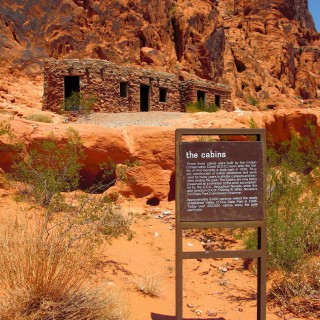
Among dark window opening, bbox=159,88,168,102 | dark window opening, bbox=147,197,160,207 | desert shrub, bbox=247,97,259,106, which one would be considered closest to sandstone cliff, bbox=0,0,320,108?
desert shrub, bbox=247,97,259,106

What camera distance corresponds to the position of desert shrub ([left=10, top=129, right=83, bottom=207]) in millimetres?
6289

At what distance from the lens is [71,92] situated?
17.2m

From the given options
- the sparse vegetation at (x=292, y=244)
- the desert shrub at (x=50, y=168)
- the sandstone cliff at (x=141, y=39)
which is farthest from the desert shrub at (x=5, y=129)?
the sandstone cliff at (x=141, y=39)

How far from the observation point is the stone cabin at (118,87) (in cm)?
1689

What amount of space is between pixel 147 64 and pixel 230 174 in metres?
20.7

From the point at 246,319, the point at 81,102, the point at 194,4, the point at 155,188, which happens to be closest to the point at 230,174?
the point at 246,319

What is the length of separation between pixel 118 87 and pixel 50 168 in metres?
11.5

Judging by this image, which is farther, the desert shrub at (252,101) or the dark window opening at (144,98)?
the desert shrub at (252,101)

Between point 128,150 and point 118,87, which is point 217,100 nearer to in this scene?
point 118,87

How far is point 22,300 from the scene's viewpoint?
3.49m

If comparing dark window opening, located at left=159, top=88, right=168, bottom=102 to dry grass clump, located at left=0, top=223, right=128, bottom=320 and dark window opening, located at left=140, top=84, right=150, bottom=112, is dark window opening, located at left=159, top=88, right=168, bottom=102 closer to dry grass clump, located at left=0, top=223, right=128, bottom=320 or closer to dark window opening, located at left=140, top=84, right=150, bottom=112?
dark window opening, located at left=140, top=84, right=150, bottom=112

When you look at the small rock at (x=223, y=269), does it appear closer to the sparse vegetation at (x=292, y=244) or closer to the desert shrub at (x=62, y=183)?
the sparse vegetation at (x=292, y=244)

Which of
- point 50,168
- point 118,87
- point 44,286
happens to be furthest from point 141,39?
point 44,286

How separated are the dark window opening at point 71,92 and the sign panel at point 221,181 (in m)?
13.1
